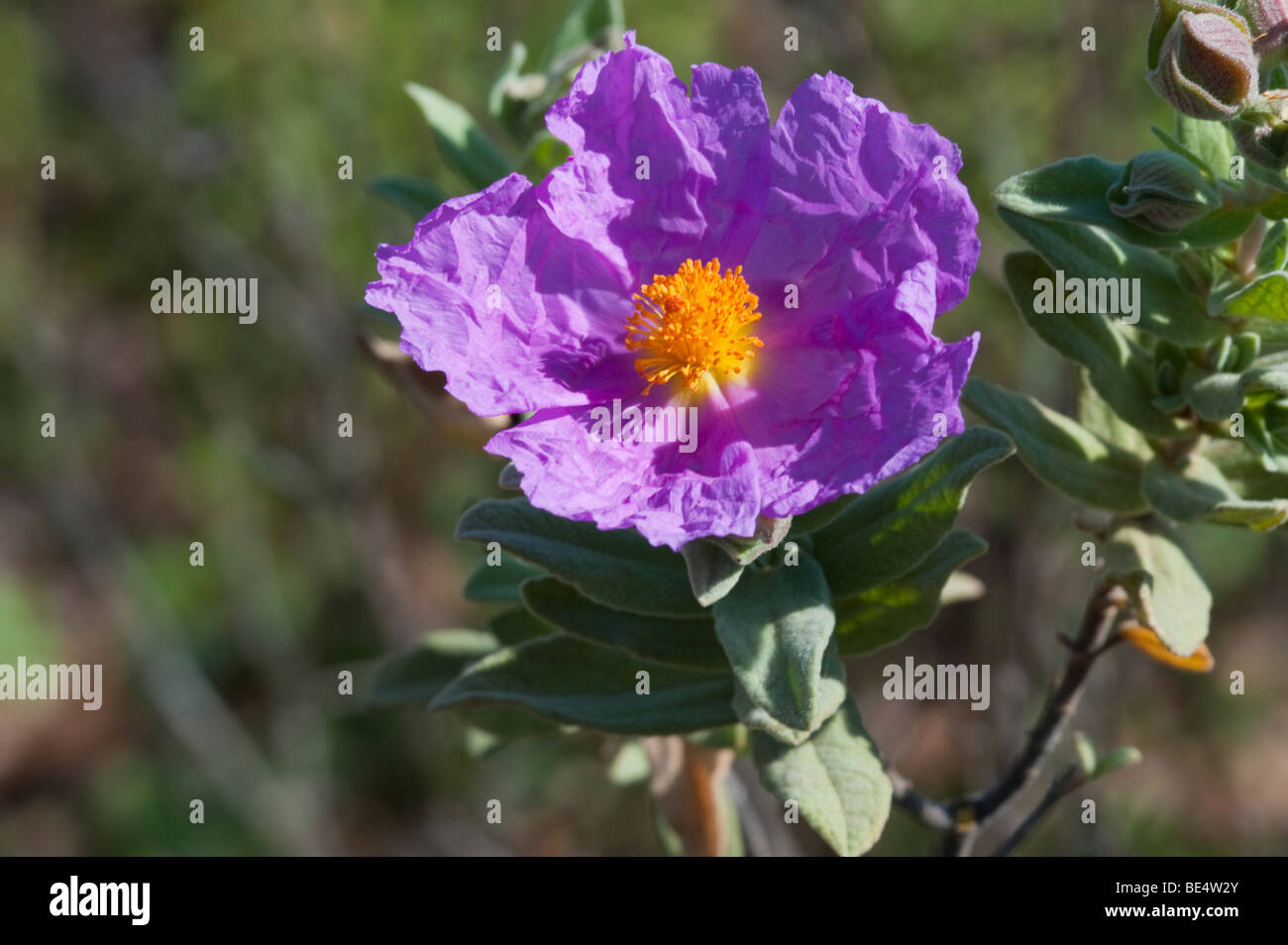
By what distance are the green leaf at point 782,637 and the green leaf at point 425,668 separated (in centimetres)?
70

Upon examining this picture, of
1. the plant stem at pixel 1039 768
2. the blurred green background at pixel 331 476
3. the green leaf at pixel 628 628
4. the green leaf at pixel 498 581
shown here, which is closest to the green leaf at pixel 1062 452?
the plant stem at pixel 1039 768

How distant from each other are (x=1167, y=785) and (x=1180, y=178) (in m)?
3.54

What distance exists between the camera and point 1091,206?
152 cm

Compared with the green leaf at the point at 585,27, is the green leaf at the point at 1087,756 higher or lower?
lower

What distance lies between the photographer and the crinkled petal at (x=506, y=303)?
60.7 inches

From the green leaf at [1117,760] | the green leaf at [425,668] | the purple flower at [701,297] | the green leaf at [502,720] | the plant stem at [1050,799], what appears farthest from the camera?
the green leaf at [425,668]

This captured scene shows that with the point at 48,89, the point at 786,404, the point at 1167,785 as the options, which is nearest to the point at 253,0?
the point at 48,89

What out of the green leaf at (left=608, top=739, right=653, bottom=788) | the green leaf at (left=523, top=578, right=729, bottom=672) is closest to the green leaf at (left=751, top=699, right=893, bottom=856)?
the green leaf at (left=523, top=578, right=729, bottom=672)

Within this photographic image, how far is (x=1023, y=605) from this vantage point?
3.21m

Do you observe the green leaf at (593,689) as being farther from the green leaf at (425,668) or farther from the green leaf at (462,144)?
the green leaf at (462,144)

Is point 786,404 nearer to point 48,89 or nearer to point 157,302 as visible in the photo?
point 157,302

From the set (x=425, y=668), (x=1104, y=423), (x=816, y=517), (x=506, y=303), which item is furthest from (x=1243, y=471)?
(x=425, y=668)
